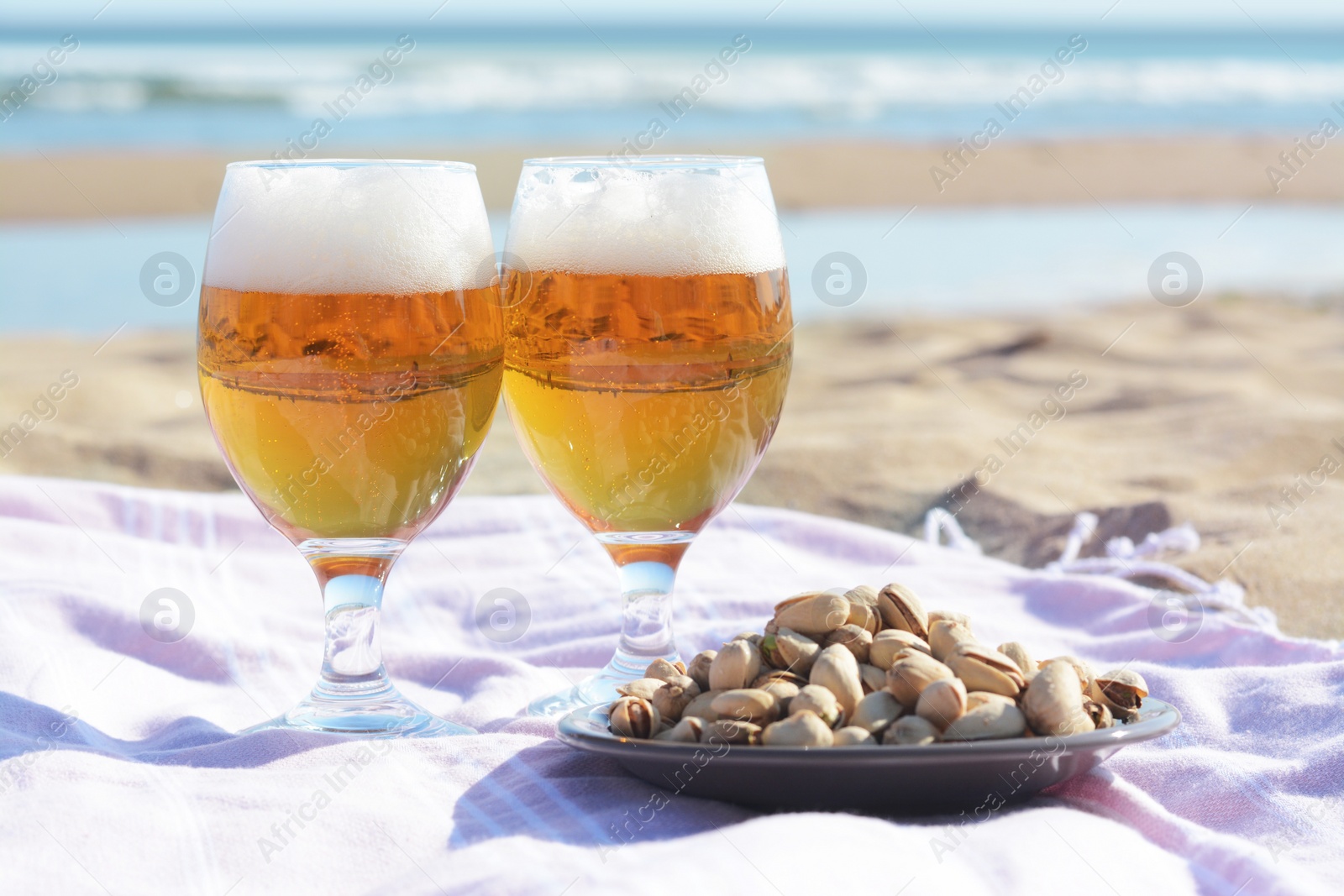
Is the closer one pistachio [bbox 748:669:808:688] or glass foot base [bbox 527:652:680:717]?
pistachio [bbox 748:669:808:688]

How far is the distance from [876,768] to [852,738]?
44 mm

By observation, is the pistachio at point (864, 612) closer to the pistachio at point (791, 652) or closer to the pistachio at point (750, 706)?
the pistachio at point (791, 652)

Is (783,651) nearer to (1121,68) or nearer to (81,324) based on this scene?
(81,324)

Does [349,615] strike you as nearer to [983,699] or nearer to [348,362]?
[348,362]

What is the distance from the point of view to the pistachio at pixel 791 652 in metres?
1.55

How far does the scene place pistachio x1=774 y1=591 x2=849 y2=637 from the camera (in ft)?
5.24

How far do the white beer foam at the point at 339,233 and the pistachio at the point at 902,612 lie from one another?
2.27 ft

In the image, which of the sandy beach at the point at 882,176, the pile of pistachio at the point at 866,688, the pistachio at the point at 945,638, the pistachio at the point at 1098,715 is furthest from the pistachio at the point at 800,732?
the sandy beach at the point at 882,176

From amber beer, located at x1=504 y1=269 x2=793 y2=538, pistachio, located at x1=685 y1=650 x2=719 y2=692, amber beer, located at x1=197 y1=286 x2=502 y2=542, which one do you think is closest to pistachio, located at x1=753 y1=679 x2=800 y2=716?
pistachio, located at x1=685 y1=650 x2=719 y2=692

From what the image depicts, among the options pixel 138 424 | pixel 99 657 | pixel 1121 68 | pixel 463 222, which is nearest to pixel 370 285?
pixel 463 222

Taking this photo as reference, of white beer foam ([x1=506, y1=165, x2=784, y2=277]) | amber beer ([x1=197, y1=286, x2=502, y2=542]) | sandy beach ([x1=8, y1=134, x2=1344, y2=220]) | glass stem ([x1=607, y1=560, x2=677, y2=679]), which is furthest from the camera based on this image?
sandy beach ([x1=8, y1=134, x2=1344, y2=220])

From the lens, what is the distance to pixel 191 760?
171 centimetres

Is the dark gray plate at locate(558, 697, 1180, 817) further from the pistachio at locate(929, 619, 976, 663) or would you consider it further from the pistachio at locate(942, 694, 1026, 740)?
the pistachio at locate(929, 619, 976, 663)

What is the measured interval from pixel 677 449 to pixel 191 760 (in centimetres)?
75
